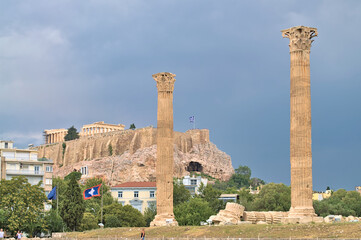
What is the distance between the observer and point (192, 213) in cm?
6266

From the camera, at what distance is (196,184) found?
359ft

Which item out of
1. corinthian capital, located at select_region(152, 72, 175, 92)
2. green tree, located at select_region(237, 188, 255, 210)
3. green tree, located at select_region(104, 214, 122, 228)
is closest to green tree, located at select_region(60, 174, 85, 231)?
green tree, located at select_region(104, 214, 122, 228)

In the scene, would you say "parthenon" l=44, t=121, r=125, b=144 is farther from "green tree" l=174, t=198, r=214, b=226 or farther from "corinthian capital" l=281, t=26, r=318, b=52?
"corinthian capital" l=281, t=26, r=318, b=52

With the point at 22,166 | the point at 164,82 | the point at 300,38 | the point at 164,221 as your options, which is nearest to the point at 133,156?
the point at 22,166

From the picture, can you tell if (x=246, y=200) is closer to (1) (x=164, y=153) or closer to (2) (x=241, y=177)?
(1) (x=164, y=153)

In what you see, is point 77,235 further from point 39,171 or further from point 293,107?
point 39,171

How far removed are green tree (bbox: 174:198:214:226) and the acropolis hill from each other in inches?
2342

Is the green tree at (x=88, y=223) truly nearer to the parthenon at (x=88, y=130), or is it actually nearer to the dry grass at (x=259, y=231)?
the dry grass at (x=259, y=231)

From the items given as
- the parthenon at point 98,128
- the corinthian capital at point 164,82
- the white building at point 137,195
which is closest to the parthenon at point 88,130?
the parthenon at point 98,128

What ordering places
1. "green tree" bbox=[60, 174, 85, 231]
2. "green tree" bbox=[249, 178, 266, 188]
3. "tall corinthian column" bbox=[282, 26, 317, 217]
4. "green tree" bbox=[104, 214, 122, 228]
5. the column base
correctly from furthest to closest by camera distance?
1. "green tree" bbox=[249, 178, 266, 188]
2. "green tree" bbox=[104, 214, 122, 228]
3. "green tree" bbox=[60, 174, 85, 231]
4. the column base
5. "tall corinthian column" bbox=[282, 26, 317, 217]

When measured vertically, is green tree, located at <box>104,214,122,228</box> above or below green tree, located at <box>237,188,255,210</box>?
below

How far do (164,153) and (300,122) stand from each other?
12.9m

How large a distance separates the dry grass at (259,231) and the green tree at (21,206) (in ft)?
37.4

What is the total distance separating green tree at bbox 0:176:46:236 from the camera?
4809 cm
